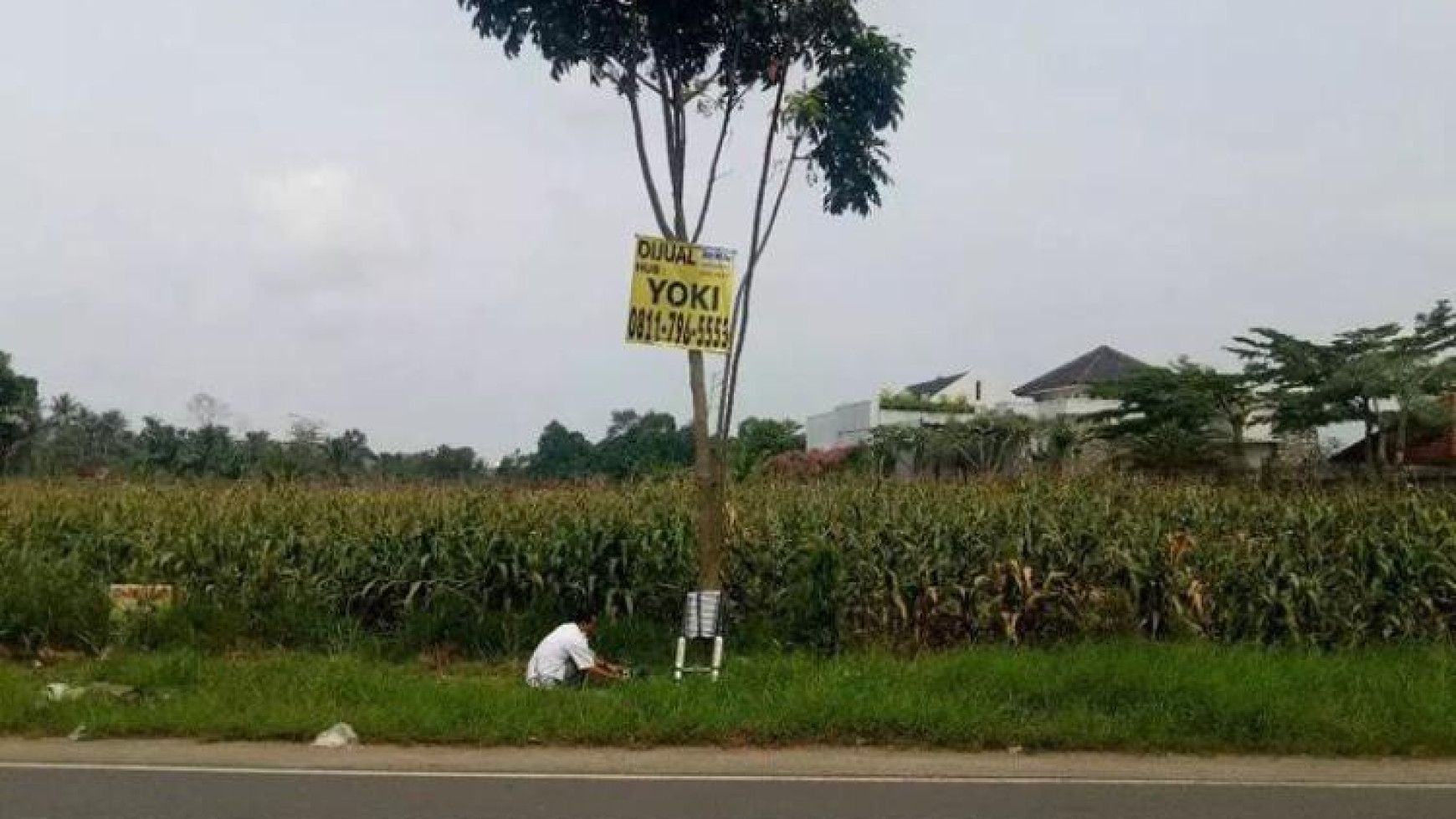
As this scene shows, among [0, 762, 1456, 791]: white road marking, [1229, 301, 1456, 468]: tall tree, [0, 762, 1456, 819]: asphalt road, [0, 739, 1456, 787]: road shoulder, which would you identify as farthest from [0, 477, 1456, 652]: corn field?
[1229, 301, 1456, 468]: tall tree

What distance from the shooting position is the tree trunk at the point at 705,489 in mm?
10781

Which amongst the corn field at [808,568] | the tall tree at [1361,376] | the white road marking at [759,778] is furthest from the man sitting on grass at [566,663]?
the tall tree at [1361,376]

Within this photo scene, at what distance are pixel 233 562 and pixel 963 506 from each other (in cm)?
774

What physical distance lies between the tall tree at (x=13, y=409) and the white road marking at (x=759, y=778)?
1585 inches

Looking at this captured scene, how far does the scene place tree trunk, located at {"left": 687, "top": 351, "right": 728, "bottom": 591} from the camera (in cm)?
1078

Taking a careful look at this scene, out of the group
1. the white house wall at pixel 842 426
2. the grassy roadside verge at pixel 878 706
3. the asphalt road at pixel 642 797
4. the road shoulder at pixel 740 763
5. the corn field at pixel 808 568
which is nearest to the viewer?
the asphalt road at pixel 642 797

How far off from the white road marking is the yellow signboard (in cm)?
367

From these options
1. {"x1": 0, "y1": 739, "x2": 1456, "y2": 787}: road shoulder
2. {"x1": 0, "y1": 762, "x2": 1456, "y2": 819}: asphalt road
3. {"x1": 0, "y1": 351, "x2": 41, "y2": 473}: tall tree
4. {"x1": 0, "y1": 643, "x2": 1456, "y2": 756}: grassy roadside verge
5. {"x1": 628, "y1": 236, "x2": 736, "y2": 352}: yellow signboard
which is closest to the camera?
{"x1": 0, "y1": 762, "x2": 1456, "y2": 819}: asphalt road

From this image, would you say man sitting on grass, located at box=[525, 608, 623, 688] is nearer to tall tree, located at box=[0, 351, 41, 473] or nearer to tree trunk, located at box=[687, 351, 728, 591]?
tree trunk, located at box=[687, 351, 728, 591]

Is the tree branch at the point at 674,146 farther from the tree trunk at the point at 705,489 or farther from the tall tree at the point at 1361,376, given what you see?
the tall tree at the point at 1361,376

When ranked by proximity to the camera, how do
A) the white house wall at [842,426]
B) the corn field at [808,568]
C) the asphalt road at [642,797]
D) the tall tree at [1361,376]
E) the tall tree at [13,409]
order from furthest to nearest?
the white house wall at [842,426] → the tall tree at [13,409] → the tall tree at [1361,376] → the corn field at [808,568] → the asphalt road at [642,797]

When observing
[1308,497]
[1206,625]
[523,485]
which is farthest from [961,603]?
[523,485]

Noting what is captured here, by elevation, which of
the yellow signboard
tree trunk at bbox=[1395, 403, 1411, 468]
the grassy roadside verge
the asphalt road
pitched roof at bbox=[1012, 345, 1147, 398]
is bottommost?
the asphalt road

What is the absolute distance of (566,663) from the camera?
1047 cm
